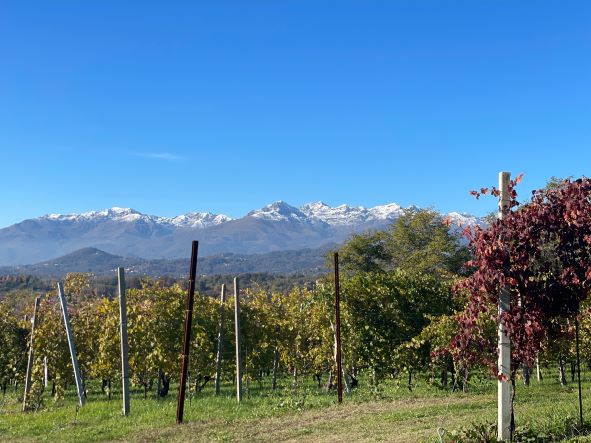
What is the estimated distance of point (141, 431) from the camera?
13672 mm

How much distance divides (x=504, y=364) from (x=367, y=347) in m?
12.5

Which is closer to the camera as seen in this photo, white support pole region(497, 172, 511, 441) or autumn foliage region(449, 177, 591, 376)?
autumn foliage region(449, 177, 591, 376)

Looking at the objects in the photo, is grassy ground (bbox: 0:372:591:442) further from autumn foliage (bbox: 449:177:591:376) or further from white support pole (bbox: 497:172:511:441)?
autumn foliage (bbox: 449:177:591:376)

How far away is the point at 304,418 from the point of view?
1425 centimetres

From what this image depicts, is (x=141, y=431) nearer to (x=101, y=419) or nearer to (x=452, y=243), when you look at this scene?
(x=101, y=419)

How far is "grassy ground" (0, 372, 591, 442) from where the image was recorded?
1138 centimetres

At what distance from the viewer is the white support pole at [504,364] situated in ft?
28.6

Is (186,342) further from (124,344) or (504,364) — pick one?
(504,364)

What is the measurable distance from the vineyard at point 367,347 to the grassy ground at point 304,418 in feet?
0.23

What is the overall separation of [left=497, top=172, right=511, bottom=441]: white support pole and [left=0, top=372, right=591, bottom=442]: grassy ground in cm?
77

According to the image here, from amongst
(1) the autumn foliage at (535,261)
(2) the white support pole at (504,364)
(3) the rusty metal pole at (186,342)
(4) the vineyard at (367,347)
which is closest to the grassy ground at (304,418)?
(4) the vineyard at (367,347)

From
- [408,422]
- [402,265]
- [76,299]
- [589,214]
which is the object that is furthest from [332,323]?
[402,265]

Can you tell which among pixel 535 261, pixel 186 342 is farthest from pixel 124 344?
pixel 535 261

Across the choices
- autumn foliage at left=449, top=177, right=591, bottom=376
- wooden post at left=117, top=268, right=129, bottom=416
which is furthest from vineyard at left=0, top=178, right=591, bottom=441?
wooden post at left=117, top=268, right=129, bottom=416
